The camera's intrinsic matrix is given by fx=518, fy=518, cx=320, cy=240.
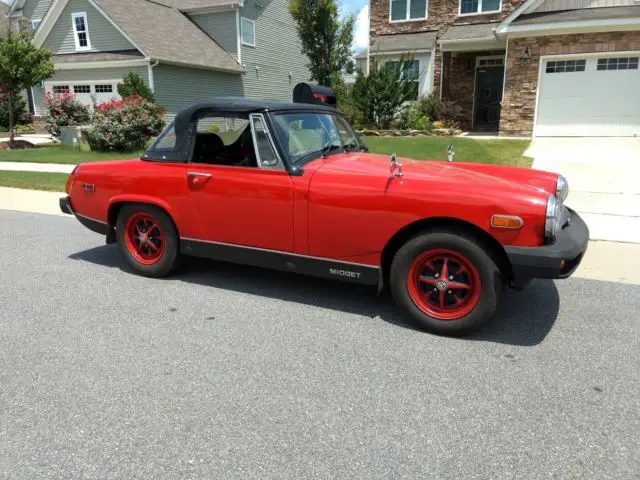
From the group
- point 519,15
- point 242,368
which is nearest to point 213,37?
point 519,15

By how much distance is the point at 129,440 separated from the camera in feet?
8.57

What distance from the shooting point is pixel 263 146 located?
4.29 m

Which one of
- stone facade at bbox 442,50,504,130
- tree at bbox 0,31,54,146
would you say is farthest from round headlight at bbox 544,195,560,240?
tree at bbox 0,31,54,146

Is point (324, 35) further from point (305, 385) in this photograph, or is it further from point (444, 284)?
point (305, 385)

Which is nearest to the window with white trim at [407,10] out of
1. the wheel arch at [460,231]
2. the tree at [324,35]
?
the tree at [324,35]

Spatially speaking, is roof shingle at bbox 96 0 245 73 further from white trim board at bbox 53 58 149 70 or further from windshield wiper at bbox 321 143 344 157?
windshield wiper at bbox 321 143 344 157

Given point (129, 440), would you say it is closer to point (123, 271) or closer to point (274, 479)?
point (274, 479)

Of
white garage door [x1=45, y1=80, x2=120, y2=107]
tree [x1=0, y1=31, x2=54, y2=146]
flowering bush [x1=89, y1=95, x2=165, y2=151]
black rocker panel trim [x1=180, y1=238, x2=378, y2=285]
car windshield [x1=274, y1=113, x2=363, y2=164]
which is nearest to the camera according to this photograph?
black rocker panel trim [x1=180, y1=238, x2=378, y2=285]

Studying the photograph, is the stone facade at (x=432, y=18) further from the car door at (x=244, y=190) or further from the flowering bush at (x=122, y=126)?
the car door at (x=244, y=190)

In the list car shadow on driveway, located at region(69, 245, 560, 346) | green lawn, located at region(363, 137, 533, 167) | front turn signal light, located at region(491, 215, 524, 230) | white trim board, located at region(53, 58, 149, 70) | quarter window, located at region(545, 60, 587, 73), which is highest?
white trim board, located at region(53, 58, 149, 70)

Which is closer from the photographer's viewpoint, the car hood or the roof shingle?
the car hood

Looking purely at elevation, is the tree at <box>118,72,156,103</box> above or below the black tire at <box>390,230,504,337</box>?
above

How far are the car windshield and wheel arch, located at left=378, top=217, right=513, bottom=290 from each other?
1.05m

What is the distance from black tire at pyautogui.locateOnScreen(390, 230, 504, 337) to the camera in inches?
141
